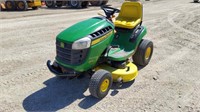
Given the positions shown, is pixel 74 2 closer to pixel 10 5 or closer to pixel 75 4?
pixel 75 4

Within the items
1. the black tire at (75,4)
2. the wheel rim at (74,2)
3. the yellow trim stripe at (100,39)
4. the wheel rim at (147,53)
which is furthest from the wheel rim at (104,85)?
the wheel rim at (74,2)

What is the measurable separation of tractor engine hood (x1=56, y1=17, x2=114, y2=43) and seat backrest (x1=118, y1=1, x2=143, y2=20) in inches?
38.3

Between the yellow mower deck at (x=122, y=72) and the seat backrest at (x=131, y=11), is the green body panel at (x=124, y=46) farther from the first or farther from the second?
the seat backrest at (x=131, y=11)

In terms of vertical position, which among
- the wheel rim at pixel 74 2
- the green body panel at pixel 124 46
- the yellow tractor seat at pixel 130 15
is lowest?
the wheel rim at pixel 74 2

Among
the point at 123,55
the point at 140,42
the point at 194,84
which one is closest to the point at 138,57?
the point at 140,42

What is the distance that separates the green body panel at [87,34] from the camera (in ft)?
12.8

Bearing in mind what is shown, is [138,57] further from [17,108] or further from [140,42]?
[17,108]

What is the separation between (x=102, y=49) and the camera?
165 inches

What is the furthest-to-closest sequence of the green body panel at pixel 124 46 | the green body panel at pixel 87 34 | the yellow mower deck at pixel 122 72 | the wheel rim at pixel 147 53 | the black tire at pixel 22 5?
the black tire at pixel 22 5 → the wheel rim at pixel 147 53 → the green body panel at pixel 124 46 → the yellow mower deck at pixel 122 72 → the green body panel at pixel 87 34

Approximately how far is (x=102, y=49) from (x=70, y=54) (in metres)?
0.61

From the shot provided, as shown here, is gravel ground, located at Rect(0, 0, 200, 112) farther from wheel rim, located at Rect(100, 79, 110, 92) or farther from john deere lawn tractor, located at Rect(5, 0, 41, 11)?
john deere lawn tractor, located at Rect(5, 0, 41, 11)

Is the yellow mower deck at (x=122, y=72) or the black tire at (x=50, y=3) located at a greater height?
the yellow mower deck at (x=122, y=72)

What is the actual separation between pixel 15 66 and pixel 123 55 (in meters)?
2.50

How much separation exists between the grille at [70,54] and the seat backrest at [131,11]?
1.69 meters
